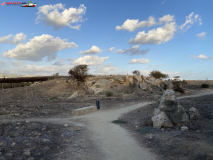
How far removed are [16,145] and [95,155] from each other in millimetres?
2581

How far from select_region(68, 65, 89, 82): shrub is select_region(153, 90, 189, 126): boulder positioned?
2194 centimetres

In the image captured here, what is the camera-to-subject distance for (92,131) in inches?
300

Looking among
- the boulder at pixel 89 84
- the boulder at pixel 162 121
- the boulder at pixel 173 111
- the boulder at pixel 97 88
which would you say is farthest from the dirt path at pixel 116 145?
the boulder at pixel 89 84

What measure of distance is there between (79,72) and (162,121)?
75.5 feet

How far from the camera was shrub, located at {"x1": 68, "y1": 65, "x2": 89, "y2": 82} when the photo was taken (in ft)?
94.7

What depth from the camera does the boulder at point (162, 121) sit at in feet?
23.5

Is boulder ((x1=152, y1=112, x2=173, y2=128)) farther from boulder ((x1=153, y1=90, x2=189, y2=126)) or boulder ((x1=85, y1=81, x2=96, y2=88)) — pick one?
boulder ((x1=85, y1=81, x2=96, y2=88))

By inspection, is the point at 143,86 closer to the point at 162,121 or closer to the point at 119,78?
the point at 119,78

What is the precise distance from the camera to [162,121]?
23.8 ft

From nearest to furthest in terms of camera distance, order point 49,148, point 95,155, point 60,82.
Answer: point 95,155
point 49,148
point 60,82

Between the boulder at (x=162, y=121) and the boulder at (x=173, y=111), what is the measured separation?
0.19ft

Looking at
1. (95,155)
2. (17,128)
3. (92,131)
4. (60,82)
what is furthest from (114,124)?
(60,82)

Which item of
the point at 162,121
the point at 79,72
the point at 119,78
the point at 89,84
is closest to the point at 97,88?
the point at 89,84

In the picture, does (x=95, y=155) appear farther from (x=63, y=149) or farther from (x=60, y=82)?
(x=60, y=82)
